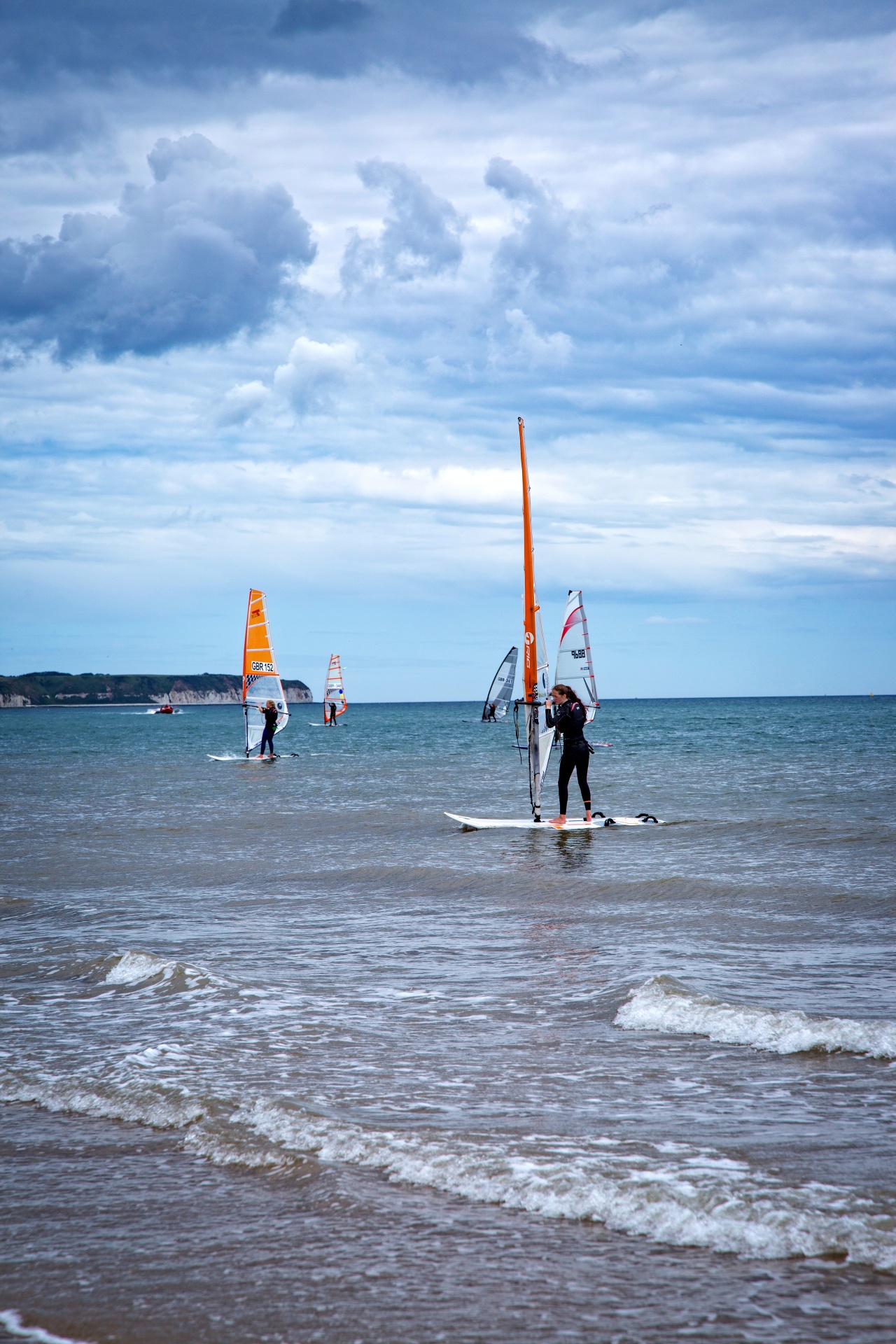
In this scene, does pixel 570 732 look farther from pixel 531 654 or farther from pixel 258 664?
pixel 258 664

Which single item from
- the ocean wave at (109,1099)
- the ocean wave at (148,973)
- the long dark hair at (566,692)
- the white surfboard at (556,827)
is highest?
the long dark hair at (566,692)

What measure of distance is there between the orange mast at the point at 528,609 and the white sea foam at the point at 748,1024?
9.38 meters

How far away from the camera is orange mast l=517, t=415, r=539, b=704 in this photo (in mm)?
15422

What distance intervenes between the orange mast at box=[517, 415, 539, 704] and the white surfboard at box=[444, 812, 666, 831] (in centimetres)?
206

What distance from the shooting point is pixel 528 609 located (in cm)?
1558

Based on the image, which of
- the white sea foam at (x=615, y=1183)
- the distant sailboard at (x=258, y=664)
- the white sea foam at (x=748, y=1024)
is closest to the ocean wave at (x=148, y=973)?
the white sea foam at (x=615, y=1183)

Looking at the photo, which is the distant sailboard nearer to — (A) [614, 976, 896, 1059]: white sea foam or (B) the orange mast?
(B) the orange mast

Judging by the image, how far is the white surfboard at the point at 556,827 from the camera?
52.1ft

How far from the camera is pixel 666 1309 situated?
2.94m

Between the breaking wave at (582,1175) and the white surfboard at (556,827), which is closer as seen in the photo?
the breaking wave at (582,1175)

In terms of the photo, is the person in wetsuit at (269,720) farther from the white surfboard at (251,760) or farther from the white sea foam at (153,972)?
the white sea foam at (153,972)

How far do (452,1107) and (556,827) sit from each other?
11495mm

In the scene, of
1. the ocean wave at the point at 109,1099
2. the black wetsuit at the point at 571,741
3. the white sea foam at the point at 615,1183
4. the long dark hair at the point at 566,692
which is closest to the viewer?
the white sea foam at the point at 615,1183

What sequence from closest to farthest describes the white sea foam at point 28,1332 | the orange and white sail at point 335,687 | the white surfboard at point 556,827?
1. the white sea foam at point 28,1332
2. the white surfboard at point 556,827
3. the orange and white sail at point 335,687
